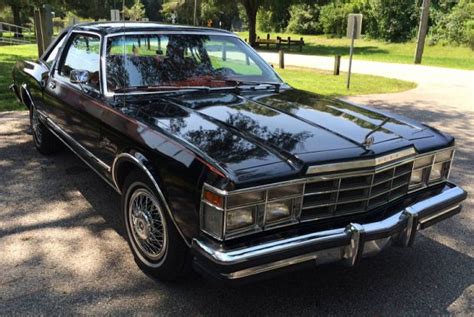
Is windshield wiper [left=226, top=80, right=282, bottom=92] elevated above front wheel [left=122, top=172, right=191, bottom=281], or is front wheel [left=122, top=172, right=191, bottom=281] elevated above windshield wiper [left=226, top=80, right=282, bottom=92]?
windshield wiper [left=226, top=80, right=282, bottom=92]

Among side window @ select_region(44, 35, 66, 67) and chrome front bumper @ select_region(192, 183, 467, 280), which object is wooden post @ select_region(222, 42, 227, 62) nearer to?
side window @ select_region(44, 35, 66, 67)

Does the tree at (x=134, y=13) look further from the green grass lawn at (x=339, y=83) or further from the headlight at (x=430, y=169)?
the headlight at (x=430, y=169)

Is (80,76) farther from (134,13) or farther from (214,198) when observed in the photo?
(134,13)

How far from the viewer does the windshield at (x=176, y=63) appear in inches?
154

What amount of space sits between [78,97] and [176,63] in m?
0.92

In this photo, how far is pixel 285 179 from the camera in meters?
2.64

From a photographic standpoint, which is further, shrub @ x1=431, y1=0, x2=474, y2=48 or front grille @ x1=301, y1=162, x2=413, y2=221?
shrub @ x1=431, y1=0, x2=474, y2=48

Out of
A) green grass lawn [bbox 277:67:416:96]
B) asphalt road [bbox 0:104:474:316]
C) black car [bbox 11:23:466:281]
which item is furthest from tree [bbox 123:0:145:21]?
asphalt road [bbox 0:104:474:316]

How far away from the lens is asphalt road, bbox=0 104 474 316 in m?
3.01

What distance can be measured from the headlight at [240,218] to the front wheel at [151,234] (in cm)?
48

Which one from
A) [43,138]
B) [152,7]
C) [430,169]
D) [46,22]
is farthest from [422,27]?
[152,7]

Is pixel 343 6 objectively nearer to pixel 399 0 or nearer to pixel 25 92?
pixel 399 0

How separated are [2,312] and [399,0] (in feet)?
129

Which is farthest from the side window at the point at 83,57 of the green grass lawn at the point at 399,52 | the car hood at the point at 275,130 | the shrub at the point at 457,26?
the shrub at the point at 457,26
